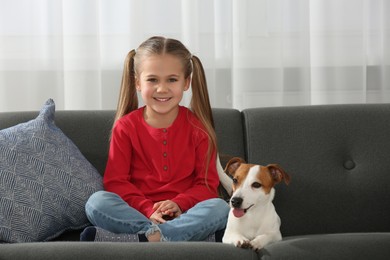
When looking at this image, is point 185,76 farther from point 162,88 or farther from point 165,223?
point 165,223

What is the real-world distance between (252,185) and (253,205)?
62mm

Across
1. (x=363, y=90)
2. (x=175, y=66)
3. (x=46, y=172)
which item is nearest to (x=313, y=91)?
(x=363, y=90)

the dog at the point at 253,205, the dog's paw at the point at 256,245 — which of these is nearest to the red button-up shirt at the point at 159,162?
the dog at the point at 253,205

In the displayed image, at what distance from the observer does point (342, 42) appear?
10.4 feet

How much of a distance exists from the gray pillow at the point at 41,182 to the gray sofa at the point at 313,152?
0.10 m

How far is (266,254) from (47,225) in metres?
0.71

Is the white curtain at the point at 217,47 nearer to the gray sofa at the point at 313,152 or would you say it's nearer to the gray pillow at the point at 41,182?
the gray sofa at the point at 313,152

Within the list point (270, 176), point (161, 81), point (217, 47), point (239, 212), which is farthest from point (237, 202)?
point (217, 47)

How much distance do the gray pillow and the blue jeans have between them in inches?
3.5

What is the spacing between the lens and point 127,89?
8.69 ft

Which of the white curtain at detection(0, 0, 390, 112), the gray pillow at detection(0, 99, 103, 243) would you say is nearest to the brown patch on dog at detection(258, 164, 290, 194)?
the gray pillow at detection(0, 99, 103, 243)

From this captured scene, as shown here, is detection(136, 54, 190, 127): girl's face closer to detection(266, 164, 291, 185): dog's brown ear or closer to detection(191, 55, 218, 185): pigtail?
detection(191, 55, 218, 185): pigtail

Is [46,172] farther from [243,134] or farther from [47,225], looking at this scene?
[243,134]

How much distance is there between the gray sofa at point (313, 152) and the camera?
250cm
